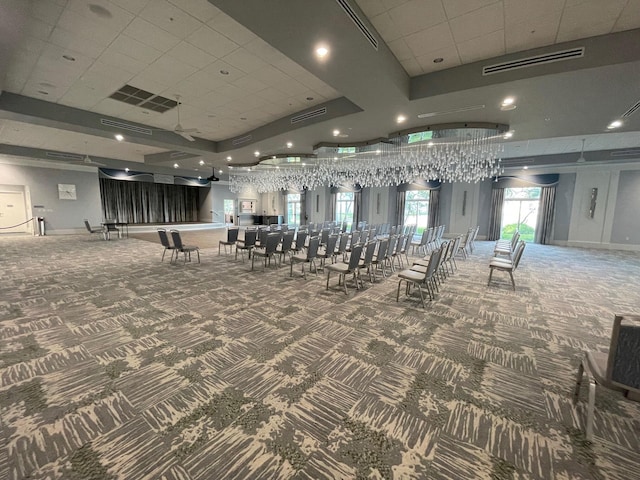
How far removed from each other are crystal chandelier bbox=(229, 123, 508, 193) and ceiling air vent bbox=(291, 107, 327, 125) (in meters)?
2.05

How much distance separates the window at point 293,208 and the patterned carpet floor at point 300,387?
52.1 ft

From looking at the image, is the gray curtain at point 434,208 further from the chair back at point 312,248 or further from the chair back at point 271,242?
the chair back at point 271,242

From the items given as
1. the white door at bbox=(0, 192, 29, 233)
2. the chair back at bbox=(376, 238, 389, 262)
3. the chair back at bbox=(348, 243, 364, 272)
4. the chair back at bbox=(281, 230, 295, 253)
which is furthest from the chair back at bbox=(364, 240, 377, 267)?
the white door at bbox=(0, 192, 29, 233)

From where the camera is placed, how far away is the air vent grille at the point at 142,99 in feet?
18.7

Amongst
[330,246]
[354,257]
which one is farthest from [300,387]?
[330,246]

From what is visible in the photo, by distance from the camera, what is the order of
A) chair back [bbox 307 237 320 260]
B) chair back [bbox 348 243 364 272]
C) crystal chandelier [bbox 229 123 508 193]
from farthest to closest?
crystal chandelier [bbox 229 123 508 193] < chair back [bbox 307 237 320 260] < chair back [bbox 348 243 364 272]

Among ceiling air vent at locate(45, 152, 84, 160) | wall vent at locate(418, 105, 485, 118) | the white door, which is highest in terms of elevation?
ceiling air vent at locate(45, 152, 84, 160)

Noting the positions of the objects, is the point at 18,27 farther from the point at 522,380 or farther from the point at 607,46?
the point at 607,46

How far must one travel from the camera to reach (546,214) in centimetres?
1262

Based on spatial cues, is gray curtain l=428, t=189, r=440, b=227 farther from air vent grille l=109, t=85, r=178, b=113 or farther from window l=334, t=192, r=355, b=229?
air vent grille l=109, t=85, r=178, b=113

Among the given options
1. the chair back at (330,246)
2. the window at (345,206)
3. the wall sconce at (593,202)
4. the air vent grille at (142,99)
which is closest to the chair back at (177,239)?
the air vent grille at (142,99)

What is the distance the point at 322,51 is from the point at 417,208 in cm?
1292

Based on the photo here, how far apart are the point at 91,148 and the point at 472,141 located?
14.6 m

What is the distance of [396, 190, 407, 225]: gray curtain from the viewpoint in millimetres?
15165
